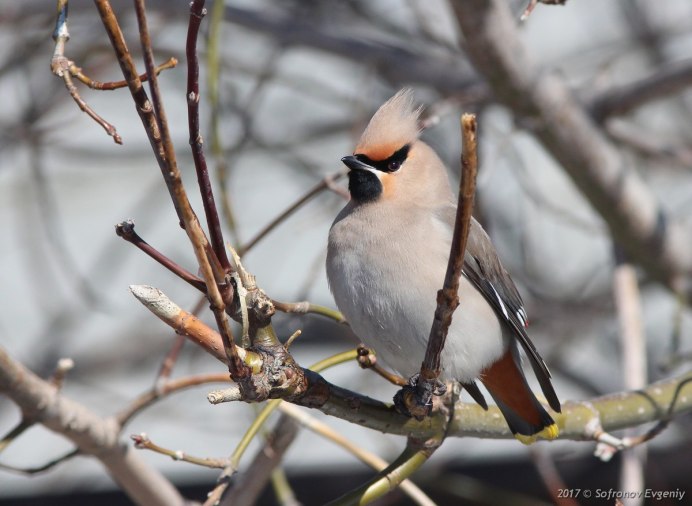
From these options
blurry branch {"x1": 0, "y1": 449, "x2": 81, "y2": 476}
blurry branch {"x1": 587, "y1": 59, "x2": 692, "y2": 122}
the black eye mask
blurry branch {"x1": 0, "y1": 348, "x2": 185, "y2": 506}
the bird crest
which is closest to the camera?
blurry branch {"x1": 0, "y1": 348, "x2": 185, "y2": 506}

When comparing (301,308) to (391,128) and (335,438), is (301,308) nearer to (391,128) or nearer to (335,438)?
(335,438)

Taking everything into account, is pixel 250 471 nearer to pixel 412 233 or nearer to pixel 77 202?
pixel 412 233

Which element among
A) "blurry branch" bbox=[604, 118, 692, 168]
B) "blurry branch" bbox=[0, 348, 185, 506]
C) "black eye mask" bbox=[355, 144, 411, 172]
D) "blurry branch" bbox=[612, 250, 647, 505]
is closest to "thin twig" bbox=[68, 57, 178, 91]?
"blurry branch" bbox=[0, 348, 185, 506]

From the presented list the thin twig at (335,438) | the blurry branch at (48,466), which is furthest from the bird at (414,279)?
the blurry branch at (48,466)

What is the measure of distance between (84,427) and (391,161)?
1.15m

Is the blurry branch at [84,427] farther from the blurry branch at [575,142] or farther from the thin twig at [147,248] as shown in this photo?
the blurry branch at [575,142]

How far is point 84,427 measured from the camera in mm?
2338

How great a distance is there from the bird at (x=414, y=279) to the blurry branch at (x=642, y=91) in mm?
980

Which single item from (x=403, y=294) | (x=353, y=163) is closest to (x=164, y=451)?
(x=403, y=294)

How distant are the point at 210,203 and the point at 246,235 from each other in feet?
13.0

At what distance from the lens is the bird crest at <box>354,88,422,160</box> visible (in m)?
2.73

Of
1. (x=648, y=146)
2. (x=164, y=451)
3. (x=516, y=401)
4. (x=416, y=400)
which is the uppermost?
(x=648, y=146)

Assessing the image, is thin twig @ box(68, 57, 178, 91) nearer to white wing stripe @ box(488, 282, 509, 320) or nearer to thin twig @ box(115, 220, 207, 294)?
thin twig @ box(115, 220, 207, 294)

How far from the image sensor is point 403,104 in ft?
8.98
